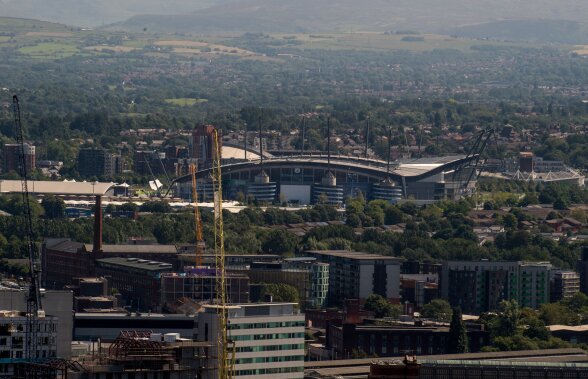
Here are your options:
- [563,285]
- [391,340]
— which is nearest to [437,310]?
[563,285]

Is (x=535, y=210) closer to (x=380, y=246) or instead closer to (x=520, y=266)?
(x=380, y=246)

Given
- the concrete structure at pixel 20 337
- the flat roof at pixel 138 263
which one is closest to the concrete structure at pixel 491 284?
the flat roof at pixel 138 263

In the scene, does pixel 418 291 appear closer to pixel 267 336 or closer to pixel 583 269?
pixel 583 269

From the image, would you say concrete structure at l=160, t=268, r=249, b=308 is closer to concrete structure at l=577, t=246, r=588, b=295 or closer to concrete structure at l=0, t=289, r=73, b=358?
concrete structure at l=577, t=246, r=588, b=295

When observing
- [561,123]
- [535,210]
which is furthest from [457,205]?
[561,123]

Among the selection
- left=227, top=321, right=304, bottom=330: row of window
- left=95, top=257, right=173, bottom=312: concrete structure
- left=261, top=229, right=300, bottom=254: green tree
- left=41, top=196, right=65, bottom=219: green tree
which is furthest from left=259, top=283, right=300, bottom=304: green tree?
left=41, top=196, right=65, bottom=219: green tree

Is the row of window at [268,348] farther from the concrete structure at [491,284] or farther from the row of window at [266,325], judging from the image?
the concrete structure at [491,284]

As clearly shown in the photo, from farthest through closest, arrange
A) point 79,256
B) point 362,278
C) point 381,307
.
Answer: point 79,256
point 362,278
point 381,307

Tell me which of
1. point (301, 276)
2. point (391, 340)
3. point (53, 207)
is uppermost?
point (391, 340)
